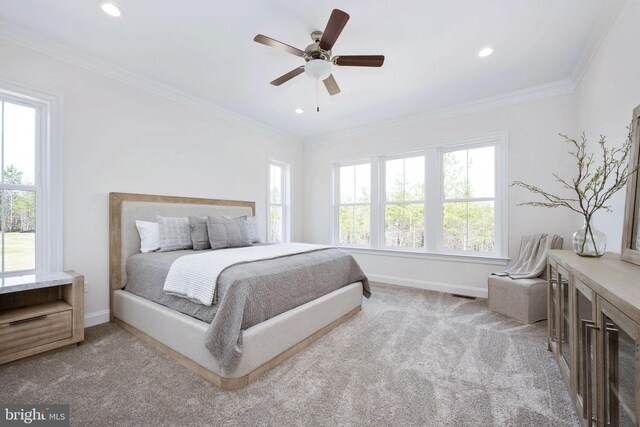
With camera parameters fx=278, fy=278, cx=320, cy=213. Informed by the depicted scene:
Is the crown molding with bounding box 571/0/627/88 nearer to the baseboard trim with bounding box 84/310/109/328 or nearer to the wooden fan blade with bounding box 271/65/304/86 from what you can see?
the wooden fan blade with bounding box 271/65/304/86

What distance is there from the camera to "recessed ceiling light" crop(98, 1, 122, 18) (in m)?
2.05

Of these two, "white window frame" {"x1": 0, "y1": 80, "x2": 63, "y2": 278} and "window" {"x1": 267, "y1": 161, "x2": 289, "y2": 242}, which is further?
"window" {"x1": 267, "y1": 161, "x2": 289, "y2": 242}

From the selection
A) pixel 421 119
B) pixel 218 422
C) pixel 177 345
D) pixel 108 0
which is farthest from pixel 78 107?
pixel 421 119

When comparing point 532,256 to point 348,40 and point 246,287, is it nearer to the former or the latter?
point 348,40

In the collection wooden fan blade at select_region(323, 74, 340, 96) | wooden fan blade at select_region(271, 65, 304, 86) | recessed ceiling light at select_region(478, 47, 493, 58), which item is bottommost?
wooden fan blade at select_region(323, 74, 340, 96)

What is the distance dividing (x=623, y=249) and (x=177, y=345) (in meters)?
3.01

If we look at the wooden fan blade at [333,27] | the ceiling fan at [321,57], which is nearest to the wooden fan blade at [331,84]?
the ceiling fan at [321,57]

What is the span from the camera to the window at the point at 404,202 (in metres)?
4.33

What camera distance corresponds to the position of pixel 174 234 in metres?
3.05

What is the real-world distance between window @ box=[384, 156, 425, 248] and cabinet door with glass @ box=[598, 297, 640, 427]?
325cm

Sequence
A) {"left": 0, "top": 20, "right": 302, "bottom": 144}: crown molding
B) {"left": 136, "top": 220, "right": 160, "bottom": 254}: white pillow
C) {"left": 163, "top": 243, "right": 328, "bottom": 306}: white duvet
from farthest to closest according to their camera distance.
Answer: {"left": 136, "top": 220, "right": 160, "bottom": 254}: white pillow
{"left": 0, "top": 20, "right": 302, "bottom": 144}: crown molding
{"left": 163, "top": 243, "right": 328, "bottom": 306}: white duvet

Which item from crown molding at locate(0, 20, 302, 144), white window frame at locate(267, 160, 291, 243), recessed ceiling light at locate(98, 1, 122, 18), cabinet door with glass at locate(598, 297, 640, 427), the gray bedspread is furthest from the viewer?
white window frame at locate(267, 160, 291, 243)

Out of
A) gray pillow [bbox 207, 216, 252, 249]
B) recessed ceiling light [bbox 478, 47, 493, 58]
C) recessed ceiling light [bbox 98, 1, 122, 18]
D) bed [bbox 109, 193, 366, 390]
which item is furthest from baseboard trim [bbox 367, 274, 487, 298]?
recessed ceiling light [bbox 98, 1, 122, 18]

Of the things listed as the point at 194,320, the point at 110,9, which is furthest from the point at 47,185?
the point at 194,320
